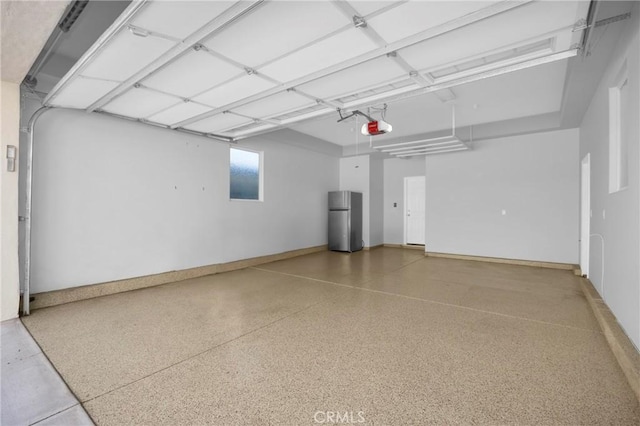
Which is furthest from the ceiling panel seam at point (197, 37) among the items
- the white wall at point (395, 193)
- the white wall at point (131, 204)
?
the white wall at point (395, 193)

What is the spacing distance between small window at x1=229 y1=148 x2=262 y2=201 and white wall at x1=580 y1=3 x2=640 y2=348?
564 centimetres

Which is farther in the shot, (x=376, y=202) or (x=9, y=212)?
(x=376, y=202)

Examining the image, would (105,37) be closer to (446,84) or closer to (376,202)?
Answer: (446,84)

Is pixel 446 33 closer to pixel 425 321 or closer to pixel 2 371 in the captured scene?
pixel 425 321

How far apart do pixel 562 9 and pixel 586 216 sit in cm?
478

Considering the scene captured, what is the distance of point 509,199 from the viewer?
21.3ft

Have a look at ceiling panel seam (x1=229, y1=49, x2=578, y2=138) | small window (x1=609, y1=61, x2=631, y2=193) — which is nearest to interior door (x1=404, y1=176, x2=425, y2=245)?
ceiling panel seam (x1=229, y1=49, x2=578, y2=138)

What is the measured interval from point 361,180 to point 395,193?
51.2 inches

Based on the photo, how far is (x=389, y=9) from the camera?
6.49 ft

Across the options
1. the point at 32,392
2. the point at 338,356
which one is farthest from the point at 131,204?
the point at 338,356

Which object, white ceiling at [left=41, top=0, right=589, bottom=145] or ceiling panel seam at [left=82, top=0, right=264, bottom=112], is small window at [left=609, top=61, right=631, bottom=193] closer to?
white ceiling at [left=41, top=0, right=589, bottom=145]

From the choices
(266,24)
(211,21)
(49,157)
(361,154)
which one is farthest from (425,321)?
(361,154)

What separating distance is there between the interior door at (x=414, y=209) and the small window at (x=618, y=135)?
5665mm

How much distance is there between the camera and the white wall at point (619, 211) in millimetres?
2270
